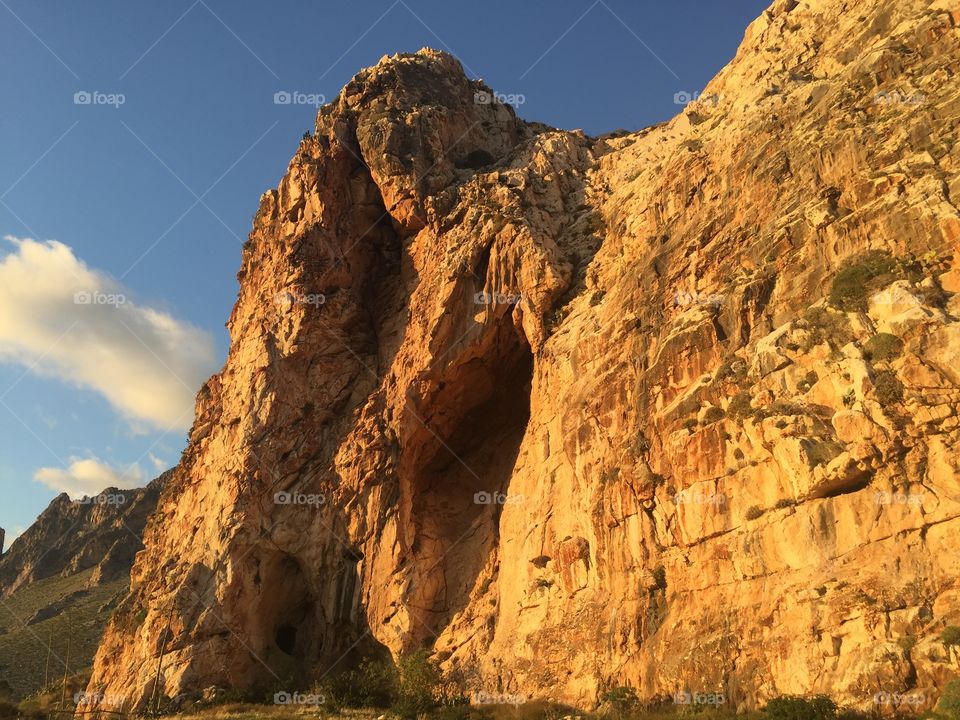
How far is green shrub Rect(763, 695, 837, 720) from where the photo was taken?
596 inches

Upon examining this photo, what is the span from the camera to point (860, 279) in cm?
1986

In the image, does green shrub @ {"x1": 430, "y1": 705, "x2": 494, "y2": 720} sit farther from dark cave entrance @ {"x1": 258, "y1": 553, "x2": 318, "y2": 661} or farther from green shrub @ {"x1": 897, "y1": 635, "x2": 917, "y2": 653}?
green shrub @ {"x1": 897, "y1": 635, "x2": 917, "y2": 653}

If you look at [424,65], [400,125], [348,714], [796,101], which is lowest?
[348,714]

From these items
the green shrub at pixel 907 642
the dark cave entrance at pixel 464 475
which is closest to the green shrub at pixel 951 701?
the green shrub at pixel 907 642

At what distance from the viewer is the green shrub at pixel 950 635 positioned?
47.7 feet

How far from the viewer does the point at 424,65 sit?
159 feet

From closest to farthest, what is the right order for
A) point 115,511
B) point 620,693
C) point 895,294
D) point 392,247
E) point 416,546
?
point 895,294
point 620,693
point 416,546
point 392,247
point 115,511

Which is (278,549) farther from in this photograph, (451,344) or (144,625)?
(451,344)

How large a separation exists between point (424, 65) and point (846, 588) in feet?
140

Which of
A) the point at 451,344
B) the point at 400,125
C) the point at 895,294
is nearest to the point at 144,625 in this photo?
the point at 451,344

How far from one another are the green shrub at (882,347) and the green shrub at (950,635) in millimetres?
6480

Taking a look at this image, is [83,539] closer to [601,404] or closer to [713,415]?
[601,404]

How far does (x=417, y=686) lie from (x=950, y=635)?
58.9 ft

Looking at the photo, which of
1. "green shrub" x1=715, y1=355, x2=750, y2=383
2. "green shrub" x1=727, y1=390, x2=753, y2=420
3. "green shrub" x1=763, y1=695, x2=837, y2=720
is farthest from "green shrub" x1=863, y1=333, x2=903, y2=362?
"green shrub" x1=763, y1=695, x2=837, y2=720
